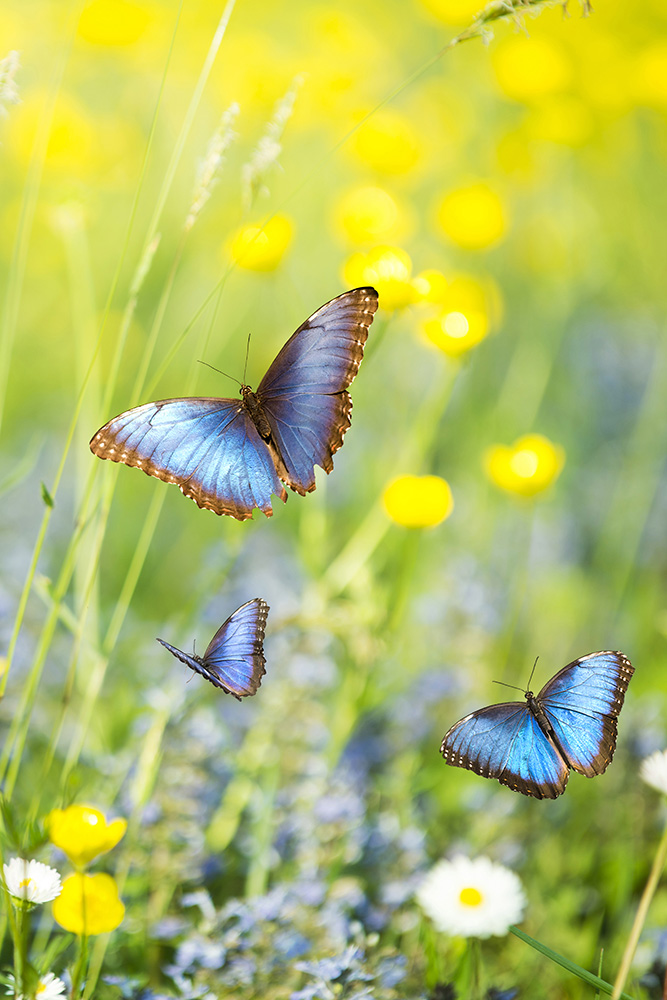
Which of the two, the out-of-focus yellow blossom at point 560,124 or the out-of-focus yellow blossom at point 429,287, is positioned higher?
the out-of-focus yellow blossom at point 560,124

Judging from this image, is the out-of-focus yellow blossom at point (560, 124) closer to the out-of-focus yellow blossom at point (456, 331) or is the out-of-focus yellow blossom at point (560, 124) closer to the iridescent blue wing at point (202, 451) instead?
the out-of-focus yellow blossom at point (456, 331)

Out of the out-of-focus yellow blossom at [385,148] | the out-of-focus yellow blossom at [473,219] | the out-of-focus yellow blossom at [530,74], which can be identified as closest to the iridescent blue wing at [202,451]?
the out-of-focus yellow blossom at [473,219]

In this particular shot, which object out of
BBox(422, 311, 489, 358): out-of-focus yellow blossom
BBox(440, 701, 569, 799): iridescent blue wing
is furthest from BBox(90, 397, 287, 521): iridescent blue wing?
BBox(422, 311, 489, 358): out-of-focus yellow blossom

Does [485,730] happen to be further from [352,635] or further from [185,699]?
[185,699]

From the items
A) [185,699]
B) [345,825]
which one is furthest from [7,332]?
[345,825]

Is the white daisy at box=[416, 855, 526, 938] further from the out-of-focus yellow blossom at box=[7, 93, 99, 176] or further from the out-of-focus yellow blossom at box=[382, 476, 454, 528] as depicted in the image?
the out-of-focus yellow blossom at box=[7, 93, 99, 176]

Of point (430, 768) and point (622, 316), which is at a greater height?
point (622, 316)

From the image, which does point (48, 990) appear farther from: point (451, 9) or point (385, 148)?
point (451, 9)
